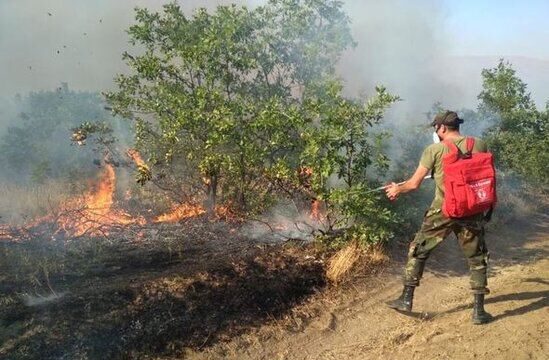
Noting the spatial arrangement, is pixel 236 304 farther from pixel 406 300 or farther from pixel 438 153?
pixel 438 153

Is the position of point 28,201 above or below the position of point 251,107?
below

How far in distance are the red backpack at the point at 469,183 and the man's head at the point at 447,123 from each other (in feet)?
0.93

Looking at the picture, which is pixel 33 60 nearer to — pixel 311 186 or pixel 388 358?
pixel 311 186

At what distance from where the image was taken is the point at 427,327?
177 inches

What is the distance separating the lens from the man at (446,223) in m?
4.38

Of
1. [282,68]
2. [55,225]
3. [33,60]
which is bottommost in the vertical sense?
[55,225]

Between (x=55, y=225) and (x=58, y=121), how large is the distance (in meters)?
5.97

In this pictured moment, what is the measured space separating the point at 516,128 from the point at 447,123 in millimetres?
6210

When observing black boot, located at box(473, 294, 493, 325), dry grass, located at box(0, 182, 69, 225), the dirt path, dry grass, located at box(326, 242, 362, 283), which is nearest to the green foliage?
the dirt path

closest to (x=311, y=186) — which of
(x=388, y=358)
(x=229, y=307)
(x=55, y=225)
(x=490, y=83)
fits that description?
(x=229, y=307)

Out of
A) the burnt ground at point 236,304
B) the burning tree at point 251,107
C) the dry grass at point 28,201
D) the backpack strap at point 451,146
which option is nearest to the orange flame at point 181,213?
the burning tree at point 251,107

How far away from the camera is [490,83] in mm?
9797

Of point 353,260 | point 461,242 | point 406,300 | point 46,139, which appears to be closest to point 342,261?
point 353,260

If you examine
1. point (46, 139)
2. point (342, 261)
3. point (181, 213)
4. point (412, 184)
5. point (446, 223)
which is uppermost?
point (46, 139)
